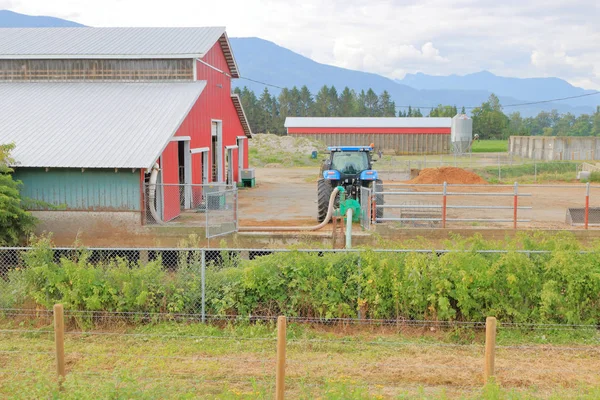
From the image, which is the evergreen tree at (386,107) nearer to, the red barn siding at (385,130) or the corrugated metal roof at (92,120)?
the red barn siding at (385,130)

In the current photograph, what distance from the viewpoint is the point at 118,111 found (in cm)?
2381

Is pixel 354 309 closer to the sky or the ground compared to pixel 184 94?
closer to the ground

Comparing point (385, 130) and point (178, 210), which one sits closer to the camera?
point (178, 210)

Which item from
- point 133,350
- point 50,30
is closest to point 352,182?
point 133,350

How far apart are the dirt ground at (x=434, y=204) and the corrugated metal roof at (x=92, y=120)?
4219mm

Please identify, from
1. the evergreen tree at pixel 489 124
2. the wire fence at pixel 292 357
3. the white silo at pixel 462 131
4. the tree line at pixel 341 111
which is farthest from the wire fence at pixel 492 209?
the tree line at pixel 341 111

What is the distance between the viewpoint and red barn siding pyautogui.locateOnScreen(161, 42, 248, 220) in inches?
873

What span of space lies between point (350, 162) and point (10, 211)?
10542mm

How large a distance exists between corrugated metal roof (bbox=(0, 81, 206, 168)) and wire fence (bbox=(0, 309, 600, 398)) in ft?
29.0

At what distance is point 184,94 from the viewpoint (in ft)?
83.4

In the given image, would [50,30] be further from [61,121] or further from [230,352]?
[230,352]

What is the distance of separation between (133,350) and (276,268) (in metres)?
2.85

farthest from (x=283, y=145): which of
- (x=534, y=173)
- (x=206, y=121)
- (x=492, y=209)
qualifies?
(x=492, y=209)

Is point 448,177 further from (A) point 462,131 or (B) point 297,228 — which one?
(A) point 462,131
